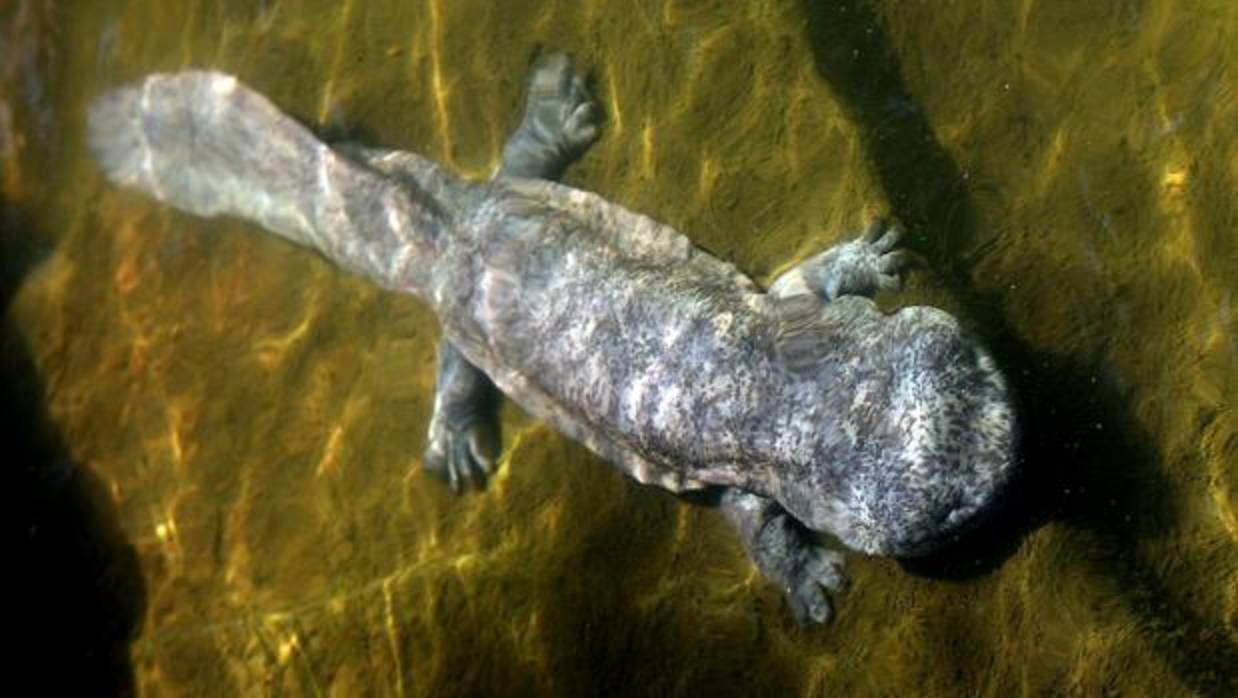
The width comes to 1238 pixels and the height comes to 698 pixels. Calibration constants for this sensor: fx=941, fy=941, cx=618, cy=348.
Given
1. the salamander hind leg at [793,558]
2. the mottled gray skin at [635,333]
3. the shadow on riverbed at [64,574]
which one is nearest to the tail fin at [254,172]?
the mottled gray skin at [635,333]

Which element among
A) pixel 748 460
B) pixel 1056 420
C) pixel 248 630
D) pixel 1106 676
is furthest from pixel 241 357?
pixel 1106 676

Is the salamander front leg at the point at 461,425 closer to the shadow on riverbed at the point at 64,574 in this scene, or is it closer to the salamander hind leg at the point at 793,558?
the salamander hind leg at the point at 793,558

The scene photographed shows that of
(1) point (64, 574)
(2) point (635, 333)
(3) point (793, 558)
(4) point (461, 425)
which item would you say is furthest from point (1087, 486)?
(1) point (64, 574)

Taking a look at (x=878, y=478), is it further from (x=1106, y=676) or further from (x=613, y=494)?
(x=613, y=494)

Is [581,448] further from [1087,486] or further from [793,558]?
[1087,486]

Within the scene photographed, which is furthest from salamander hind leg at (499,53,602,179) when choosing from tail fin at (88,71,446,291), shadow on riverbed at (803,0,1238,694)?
shadow on riverbed at (803,0,1238,694)

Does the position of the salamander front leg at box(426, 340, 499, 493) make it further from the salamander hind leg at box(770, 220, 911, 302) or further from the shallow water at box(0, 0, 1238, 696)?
the salamander hind leg at box(770, 220, 911, 302)
